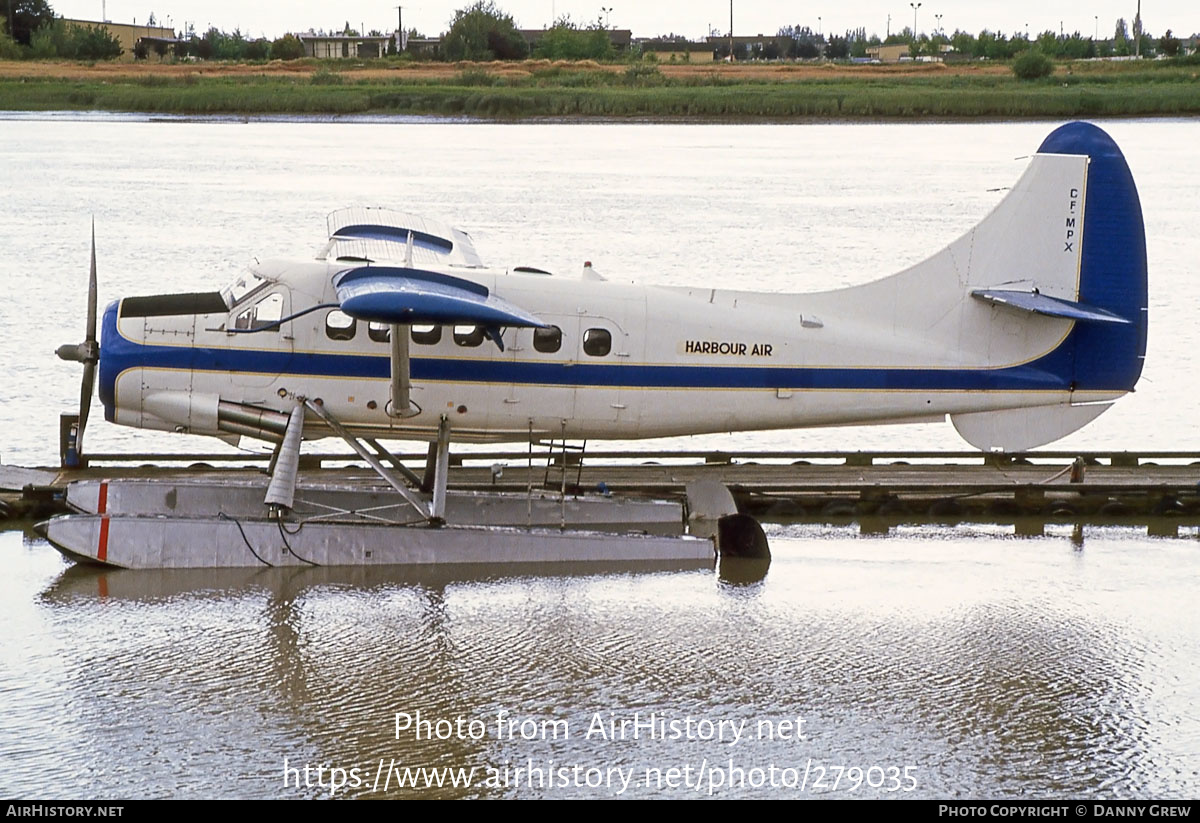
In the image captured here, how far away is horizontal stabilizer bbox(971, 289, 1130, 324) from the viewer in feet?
44.3

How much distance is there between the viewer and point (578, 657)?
11.8m

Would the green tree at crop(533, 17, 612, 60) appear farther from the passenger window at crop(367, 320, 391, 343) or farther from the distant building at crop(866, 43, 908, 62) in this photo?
the passenger window at crop(367, 320, 391, 343)

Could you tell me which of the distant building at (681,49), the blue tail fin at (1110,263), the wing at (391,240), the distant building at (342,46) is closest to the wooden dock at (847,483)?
the blue tail fin at (1110,263)

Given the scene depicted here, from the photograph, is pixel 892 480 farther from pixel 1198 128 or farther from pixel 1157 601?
pixel 1198 128

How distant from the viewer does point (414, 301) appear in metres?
11.9

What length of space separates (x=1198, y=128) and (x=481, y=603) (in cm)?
10813

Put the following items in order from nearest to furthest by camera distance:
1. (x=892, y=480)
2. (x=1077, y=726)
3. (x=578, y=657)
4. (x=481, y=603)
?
1. (x=1077, y=726)
2. (x=578, y=657)
3. (x=481, y=603)
4. (x=892, y=480)

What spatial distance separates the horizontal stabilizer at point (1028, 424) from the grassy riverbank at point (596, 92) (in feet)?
228

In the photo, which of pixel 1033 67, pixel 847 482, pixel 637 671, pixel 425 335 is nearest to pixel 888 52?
pixel 1033 67

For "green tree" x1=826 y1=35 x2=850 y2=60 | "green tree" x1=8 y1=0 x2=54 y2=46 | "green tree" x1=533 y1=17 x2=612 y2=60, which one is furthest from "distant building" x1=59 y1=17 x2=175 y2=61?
"green tree" x1=826 y1=35 x2=850 y2=60

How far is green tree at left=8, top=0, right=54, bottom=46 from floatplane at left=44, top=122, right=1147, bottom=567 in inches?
4478

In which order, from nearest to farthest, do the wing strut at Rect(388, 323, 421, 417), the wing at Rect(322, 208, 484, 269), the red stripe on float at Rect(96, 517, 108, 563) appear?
1. the wing strut at Rect(388, 323, 421, 417)
2. the red stripe on float at Rect(96, 517, 108, 563)
3. the wing at Rect(322, 208, 484, 269)
